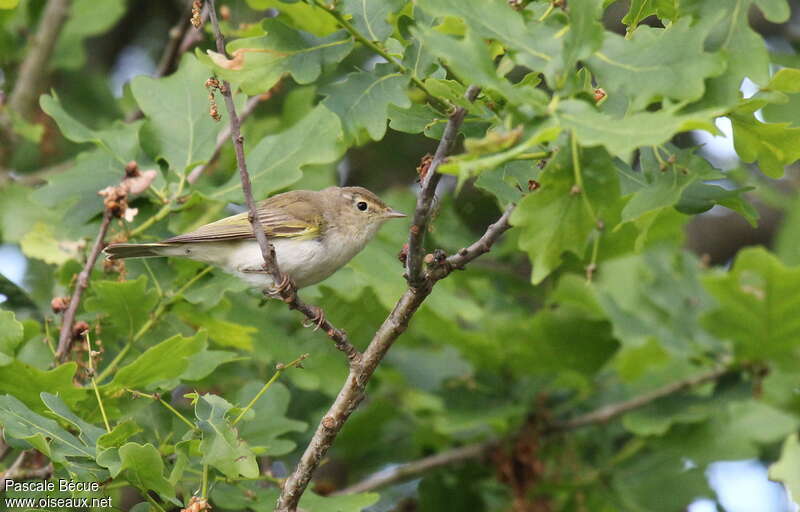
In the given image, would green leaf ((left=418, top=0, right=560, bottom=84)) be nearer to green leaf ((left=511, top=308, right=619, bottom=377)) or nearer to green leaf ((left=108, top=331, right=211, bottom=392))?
green leaf ((left=108, top=331, right=211, bottom=392))

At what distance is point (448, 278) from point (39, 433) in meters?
2.45

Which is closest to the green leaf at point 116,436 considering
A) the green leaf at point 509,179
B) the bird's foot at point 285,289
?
the bird's foot at point 285,289

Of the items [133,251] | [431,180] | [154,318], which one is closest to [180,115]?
[133,251]

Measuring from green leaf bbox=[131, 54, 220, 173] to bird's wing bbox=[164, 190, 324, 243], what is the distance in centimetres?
31

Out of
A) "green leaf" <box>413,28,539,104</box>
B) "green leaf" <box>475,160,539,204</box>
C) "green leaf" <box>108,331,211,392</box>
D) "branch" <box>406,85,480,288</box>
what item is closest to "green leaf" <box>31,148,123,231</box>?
"green leaf" <box>108,331,211,392</box>

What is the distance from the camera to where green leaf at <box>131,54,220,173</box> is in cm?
411

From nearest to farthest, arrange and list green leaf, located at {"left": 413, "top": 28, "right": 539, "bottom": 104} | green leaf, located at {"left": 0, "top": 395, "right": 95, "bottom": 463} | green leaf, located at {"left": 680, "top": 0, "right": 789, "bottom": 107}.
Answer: green leaf, located at {"left": 413, "top": 28, "right": 539, "bottom": 104}, green leaf, located at {"left": 680, "top": 0, "right": 789, "bottom": 107}, green leaf, located at {"left": 0, "top": 395, "right": 95, "bottom": 463}

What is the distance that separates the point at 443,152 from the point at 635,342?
95.2 inches

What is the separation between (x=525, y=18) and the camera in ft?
8.23

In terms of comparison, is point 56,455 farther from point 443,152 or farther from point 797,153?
point 797,153

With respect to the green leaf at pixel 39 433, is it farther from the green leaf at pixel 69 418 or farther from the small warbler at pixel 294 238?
the small warbler at pixel 294 238

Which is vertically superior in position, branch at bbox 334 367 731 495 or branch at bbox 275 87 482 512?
branch at bbox 275 87 482 512

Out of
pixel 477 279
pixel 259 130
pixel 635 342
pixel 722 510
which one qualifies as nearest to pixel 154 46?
pixel 259 130

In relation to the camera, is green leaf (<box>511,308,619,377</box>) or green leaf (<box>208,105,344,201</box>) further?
green leaf (<box>511,308,619,377</box>)
